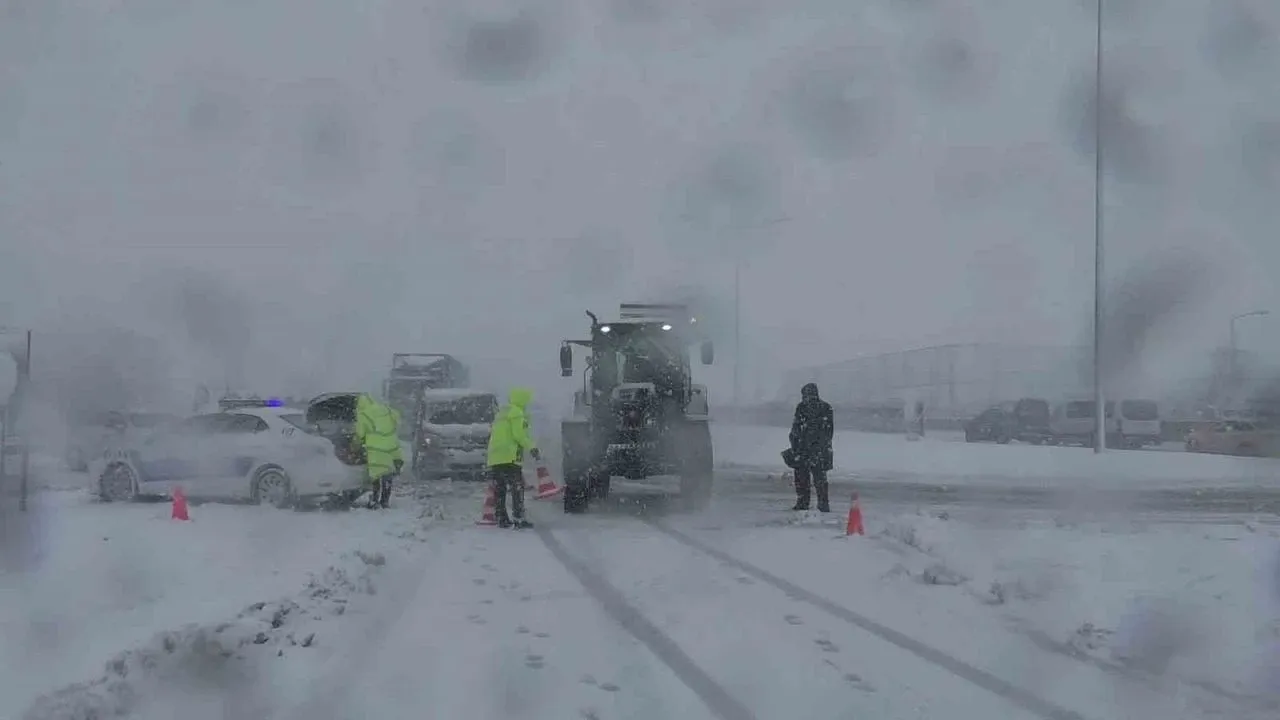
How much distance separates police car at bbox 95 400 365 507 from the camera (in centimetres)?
1725

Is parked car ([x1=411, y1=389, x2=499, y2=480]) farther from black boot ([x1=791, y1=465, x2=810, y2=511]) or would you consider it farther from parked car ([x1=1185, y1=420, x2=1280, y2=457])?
parked car ([x1=1185, y1=420, x2=1280, y2=457])

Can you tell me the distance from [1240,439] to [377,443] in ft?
103

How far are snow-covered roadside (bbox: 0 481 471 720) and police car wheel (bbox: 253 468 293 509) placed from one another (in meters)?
1.43

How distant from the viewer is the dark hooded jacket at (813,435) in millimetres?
16688

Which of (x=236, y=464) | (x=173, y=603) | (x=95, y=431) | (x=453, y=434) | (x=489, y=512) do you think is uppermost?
(x=453, y=434)

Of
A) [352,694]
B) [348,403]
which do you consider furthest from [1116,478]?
[352,694]

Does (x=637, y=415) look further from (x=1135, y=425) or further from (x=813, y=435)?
(x=1135, y=425)

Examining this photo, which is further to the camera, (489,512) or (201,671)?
(489,512)

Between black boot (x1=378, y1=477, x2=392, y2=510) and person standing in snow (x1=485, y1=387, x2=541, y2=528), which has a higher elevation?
person standing in snow (x1=485, y1=387, x2=541, y2=528)

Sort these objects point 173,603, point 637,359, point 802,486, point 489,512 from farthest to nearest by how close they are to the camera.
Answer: point 637,359 → point 802,486 → point 489,512 → point 173,603

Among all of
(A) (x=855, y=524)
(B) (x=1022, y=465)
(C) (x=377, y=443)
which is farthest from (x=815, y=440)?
(B) (x=1022, y=465)

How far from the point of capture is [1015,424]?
44.9 metres

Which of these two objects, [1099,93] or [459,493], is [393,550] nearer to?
[459,493]

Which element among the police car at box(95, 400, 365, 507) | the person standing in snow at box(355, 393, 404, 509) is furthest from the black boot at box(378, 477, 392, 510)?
the police car at box(95, 400, 365, 507)
